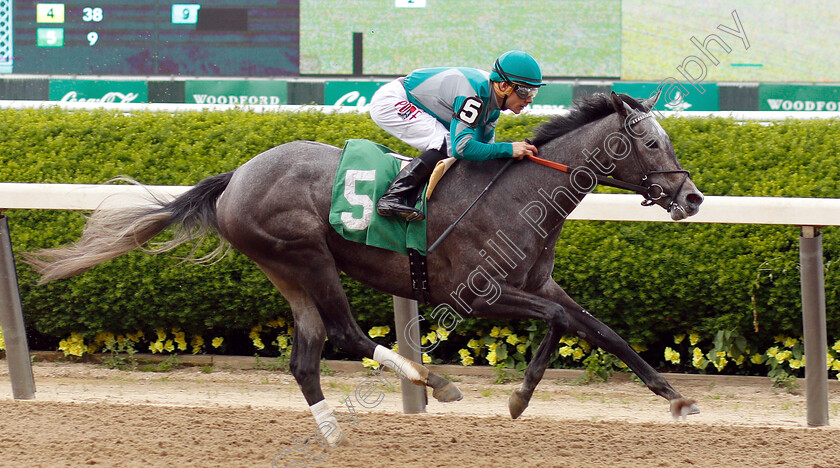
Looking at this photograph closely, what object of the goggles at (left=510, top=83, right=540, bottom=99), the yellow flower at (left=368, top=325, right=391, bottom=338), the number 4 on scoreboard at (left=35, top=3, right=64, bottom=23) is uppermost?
the number 4 on scoreboard at (left=35, top=3, right=64, bottom=23)

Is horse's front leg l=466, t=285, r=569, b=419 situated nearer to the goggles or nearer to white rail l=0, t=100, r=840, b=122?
the goggles

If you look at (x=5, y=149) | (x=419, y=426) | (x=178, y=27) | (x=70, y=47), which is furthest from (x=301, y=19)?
(x=419, y=426)

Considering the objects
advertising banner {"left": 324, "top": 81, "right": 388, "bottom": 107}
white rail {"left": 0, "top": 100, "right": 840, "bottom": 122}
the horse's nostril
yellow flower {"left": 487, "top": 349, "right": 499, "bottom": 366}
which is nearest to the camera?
the horse's nostril

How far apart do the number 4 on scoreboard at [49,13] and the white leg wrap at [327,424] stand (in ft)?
28.7

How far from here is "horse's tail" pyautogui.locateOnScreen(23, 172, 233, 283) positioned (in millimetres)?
3781

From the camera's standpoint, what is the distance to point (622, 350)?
3.38 m

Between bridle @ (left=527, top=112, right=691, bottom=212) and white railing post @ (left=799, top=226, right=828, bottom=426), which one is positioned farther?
white railing post @ (left=799, top=226, right=828, bottom=426)

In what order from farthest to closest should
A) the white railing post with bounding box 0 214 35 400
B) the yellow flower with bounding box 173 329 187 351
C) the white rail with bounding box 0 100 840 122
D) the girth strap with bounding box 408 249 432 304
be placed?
the white rail with bounding box 0 100 840 122
the yellow flower with bounding box 173 329 187 351
the white railing post with bounding box 0 214 35 400
the girth strap with bounding box 408 249 432 304

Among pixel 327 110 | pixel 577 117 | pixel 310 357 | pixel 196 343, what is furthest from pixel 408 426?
pixel 327 110

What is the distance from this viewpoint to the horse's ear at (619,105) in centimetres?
330

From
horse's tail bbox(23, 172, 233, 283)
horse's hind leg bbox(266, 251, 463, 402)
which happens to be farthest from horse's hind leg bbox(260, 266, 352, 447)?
horse's tail bbox(23, 172, 233, 283)

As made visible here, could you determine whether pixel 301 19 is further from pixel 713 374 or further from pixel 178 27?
pixel 713 374

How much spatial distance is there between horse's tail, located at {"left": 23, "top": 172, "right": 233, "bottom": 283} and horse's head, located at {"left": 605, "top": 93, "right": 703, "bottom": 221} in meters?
1.71

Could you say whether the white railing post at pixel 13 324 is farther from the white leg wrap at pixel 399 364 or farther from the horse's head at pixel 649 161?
the horse's head at pixel 649 161
